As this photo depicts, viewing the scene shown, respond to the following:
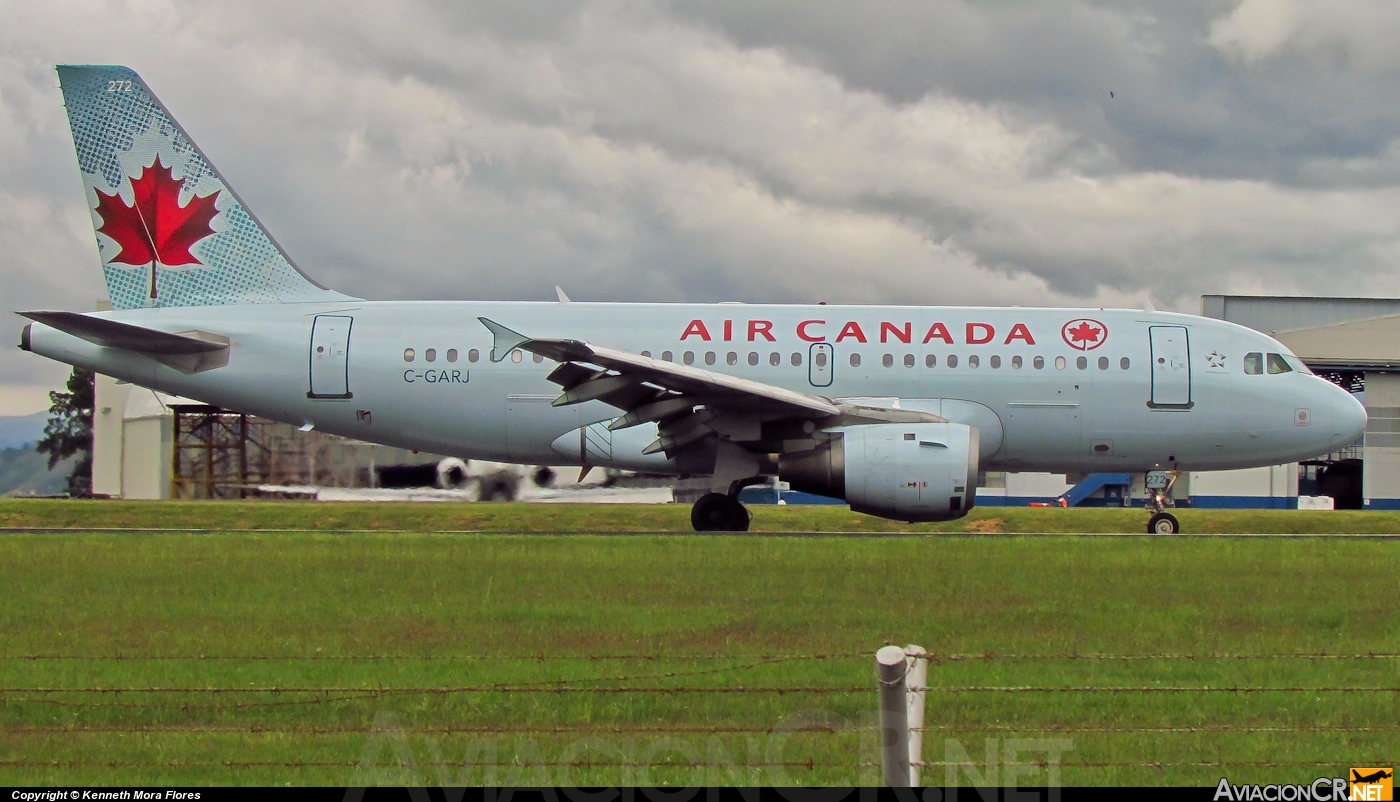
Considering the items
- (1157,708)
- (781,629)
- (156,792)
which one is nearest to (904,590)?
(781,629)

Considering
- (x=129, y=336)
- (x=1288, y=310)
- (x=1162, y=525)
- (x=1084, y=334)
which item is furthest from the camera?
(x=1288, y=310)

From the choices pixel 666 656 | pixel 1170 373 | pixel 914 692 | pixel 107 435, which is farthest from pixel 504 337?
pixel 107 435

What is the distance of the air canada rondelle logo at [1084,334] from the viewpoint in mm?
21938

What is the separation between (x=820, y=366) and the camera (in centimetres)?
2138

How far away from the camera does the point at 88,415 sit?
74.9 m

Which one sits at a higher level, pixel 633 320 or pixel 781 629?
pixel 633 320

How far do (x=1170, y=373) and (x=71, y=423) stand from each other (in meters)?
71.2

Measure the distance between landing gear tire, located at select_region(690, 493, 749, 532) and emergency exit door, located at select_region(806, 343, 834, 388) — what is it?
7.81 ft

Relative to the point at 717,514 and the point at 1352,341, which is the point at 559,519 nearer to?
the point at 717,514

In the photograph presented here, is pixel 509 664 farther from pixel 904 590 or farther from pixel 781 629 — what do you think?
pixel 904 590

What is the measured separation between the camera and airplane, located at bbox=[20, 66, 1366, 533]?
2131 centimetres

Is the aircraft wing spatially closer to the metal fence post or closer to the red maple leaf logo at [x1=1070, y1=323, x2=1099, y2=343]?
the red maple leaf logo at [x1=1070, y1=323, x2=1099, y2=343]

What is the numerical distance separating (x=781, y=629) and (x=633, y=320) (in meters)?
11.7

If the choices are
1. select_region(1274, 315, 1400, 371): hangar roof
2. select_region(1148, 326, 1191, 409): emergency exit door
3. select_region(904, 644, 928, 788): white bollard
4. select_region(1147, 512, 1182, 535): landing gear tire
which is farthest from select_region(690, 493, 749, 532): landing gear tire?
select_region(1274, 315, 1400, 371): hangar roof
